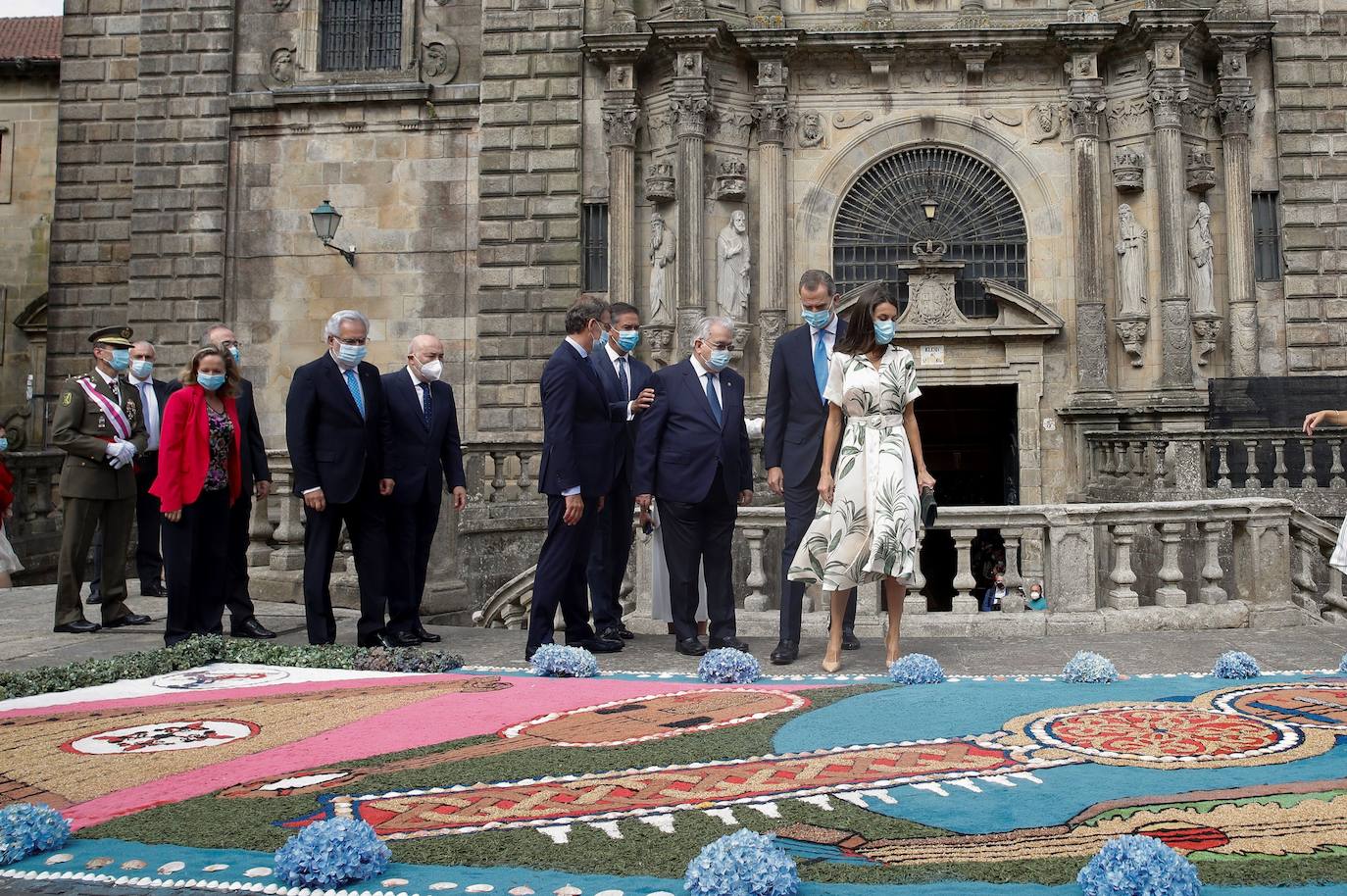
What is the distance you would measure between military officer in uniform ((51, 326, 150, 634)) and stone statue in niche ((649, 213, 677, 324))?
954 centimetres

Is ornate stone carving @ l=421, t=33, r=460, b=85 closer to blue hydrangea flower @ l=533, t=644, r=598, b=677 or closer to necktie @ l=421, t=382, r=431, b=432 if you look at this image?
necktie @ l=421, t=382, r=431, b=432

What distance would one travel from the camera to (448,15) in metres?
19.6

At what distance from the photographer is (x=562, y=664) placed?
654 centimetres

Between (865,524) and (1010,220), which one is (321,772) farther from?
(1010,220)

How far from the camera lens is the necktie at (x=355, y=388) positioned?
298 inches

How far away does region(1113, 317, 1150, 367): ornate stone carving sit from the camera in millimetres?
17094

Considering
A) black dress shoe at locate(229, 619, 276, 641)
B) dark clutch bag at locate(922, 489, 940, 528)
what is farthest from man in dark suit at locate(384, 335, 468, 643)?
dark clutch bag at locate(922, 489, 940, 528)

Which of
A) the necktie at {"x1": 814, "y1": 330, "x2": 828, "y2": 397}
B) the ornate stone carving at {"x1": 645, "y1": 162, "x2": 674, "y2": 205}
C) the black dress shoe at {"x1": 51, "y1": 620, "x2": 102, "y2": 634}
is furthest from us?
the ornate stone carving at {"x1": 645, "y1": 162, "x2": 674, "y2": 205}

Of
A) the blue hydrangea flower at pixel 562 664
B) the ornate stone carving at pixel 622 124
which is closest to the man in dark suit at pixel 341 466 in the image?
the blue hydrangea flower at pixel 562 664

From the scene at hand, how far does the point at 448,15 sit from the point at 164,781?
58.1 feet

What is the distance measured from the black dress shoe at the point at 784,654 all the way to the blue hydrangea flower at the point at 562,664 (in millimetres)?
1154

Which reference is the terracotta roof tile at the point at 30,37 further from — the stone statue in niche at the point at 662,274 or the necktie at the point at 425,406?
the necktie at the point at 425,406

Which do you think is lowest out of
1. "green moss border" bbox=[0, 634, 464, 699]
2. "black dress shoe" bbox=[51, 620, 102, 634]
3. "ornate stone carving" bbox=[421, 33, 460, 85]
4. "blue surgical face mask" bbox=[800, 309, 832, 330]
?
"green moss border" bbox=[0, 634, 464, 699]

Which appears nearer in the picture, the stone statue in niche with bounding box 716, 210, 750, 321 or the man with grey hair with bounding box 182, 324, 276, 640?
the man with grey hair with bounding box 182, 324, 276, 640
